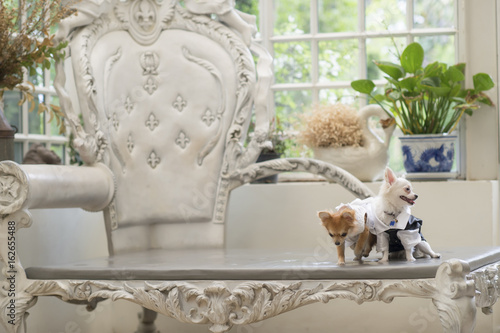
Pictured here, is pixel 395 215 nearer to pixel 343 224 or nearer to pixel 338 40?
pixel 343 224

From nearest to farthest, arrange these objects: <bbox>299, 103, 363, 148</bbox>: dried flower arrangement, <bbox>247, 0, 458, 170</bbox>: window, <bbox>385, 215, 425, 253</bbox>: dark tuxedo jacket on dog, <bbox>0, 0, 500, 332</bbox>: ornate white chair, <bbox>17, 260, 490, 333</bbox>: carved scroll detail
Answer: <bbox>17, 260, 490, 333</bbox>: carved scroll detail < <bbox>385, 215, 425, 253</bbox>: dark tuxedo jacket on dog < <bbox>0, 0, 500, 332</bbox>: ornate white chair < <bbox>299, 103, 363, 148</bbox>: dried flower arrangement < <bbox>247, 0, 458, 170</bbox>: window

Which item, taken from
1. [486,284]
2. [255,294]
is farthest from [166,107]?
[486,284]

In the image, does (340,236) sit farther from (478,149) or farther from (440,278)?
(478,149)

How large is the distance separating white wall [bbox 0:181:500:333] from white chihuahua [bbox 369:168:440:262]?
81cm

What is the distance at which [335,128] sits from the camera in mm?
2791

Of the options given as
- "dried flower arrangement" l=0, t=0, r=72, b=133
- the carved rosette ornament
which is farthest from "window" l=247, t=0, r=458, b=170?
the carved rosette ornament

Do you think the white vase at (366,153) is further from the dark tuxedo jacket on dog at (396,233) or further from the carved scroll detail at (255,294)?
the carved scroll detail at (255,294)

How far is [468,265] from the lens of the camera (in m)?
1.60

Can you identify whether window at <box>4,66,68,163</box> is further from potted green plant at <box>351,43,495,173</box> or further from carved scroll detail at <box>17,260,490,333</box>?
potted green plant at <box>351,43,495,173</box>

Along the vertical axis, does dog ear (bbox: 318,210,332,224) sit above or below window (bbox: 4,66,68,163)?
below

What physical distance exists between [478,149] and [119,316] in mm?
1539

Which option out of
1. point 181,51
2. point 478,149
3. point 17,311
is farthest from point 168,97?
point 478,149

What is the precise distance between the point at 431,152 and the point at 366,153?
24 centimetres

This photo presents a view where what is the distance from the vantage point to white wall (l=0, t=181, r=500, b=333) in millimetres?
2551
